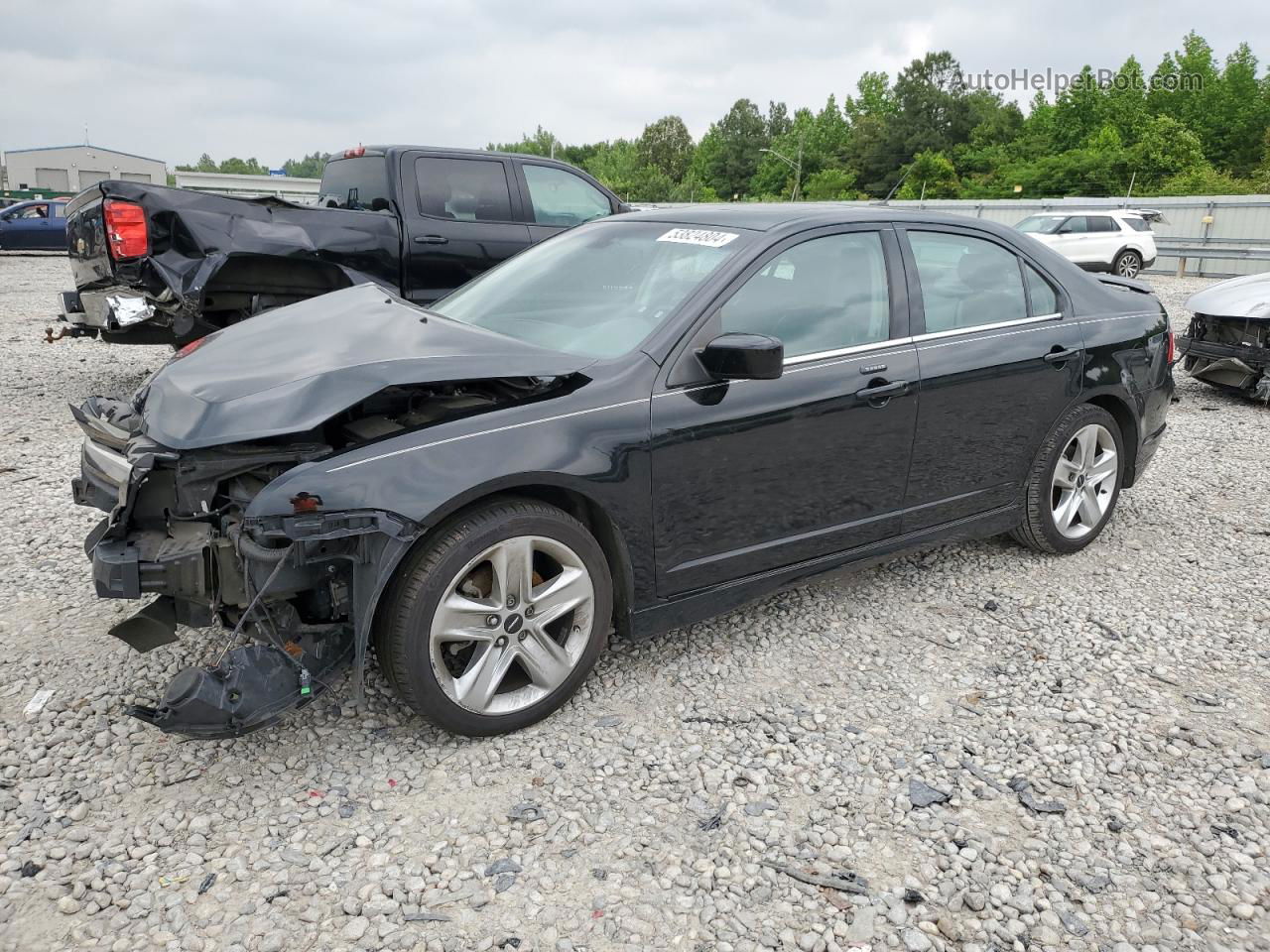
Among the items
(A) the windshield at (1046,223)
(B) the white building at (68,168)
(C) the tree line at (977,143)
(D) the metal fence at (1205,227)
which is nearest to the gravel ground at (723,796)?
(D) the metal fence at (1205,227)

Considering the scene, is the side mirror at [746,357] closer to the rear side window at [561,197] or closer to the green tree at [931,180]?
the rear side window at [561,197]

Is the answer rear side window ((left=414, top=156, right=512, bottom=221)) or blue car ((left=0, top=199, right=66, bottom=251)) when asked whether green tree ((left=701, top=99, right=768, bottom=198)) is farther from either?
rear side window ((left=414, top=156, right=512, bottom=221))

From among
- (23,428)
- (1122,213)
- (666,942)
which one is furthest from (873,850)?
(1122,213)

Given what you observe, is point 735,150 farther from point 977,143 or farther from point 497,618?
point 497,618

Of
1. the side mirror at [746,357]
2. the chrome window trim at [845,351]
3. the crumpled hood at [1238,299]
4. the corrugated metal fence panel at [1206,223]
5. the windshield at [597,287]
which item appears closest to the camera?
the side mirror at [746,357]

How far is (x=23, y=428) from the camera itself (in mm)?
7016

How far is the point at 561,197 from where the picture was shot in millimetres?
8297

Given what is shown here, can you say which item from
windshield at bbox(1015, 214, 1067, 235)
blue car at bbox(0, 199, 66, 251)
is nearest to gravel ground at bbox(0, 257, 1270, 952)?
windshield at bbox(1015, 214, 1067, 235)

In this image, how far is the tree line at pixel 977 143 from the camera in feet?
Answer: 175

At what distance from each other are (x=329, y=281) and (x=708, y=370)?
4784 millimetres

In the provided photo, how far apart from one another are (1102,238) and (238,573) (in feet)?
73.8

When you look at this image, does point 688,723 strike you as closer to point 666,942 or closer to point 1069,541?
point 666,942

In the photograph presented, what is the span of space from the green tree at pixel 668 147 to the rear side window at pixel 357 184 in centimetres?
10792

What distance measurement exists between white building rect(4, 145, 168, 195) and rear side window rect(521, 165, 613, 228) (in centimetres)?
7626
